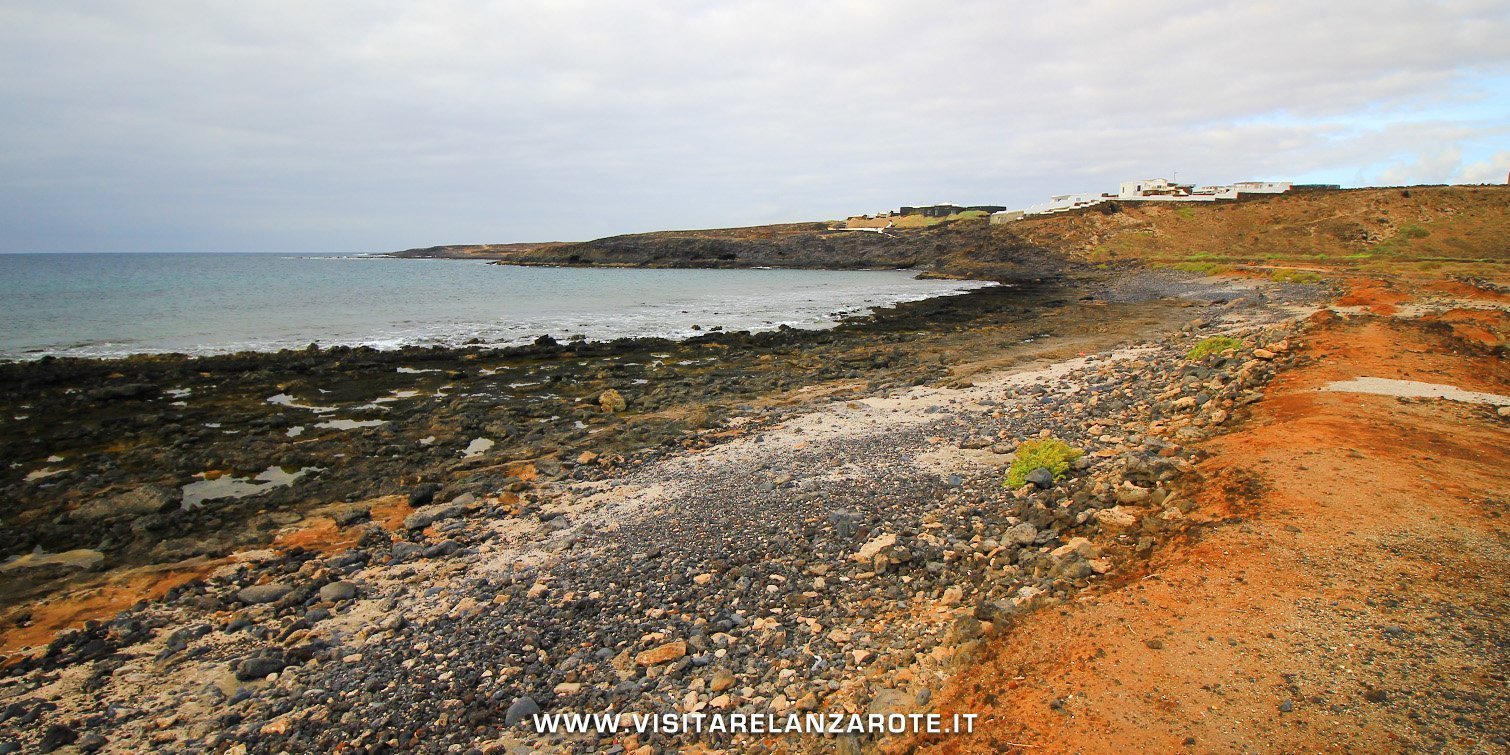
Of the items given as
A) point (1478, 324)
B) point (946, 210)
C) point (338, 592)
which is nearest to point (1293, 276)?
point (1478, 324)

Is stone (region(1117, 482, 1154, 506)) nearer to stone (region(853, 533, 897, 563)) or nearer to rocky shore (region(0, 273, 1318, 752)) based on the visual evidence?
rocky shore (region(0, 273, 1318, 752))

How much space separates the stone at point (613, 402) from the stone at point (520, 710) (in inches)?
456

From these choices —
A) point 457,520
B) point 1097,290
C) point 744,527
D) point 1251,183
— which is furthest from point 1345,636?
point 1251,183

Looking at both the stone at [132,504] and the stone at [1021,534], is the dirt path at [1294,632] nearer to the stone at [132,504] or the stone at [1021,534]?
the stone at [1021,534]

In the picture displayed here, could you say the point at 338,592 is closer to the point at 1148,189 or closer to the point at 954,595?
the point at 954,595

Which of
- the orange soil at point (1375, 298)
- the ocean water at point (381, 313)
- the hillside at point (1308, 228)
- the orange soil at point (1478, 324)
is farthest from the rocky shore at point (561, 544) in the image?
the hillside at point (1308, 228)

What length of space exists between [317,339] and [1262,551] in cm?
3495

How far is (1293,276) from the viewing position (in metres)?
37.8

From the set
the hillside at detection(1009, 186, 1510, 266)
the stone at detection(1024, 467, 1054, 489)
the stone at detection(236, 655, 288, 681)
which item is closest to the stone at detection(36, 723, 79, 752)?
the stone at detection(236, 655, 288, 681)

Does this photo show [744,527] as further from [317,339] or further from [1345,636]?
[317,339]

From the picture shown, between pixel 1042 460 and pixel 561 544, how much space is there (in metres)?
6.47

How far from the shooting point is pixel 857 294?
55.4 m

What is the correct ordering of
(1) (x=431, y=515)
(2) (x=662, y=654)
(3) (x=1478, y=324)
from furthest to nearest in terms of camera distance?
1. (3) (x=1478, y=324)
2. (1) (x=431, y=515)
3. (2) (x=662, y=654)

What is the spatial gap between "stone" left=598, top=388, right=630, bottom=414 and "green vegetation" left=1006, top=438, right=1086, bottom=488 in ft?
33.3
